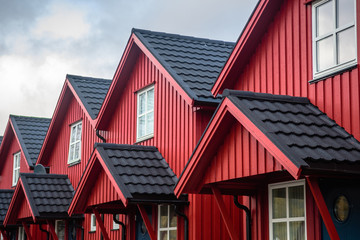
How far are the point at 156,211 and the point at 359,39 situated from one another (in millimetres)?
8075

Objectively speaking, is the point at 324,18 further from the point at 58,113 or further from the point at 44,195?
the point at 58,113

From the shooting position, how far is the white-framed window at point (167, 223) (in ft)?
55.0

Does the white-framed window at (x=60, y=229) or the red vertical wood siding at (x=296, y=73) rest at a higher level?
the red vertical wood siding at (x=296, y=73)

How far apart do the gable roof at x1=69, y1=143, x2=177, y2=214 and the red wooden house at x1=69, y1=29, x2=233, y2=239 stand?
0.03 m

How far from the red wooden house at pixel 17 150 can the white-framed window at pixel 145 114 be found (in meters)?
9.58

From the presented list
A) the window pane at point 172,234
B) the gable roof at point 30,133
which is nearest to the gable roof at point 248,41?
the window pane at point 172,234

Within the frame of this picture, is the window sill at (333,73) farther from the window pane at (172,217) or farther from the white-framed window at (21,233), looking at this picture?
the white-framed window at (21,233)

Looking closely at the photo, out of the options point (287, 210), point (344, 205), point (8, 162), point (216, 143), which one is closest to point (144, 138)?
point (216, 143)

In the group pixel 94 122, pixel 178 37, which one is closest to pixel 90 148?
pixel 94 122

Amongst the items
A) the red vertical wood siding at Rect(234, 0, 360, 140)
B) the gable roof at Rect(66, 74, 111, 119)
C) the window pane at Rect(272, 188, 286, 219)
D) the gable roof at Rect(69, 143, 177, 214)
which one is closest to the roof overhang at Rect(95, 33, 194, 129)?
the gable roof at Rect(66, 74, 111, 119)

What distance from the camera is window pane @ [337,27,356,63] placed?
37.7ft

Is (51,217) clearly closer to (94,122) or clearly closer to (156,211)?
(94,122)

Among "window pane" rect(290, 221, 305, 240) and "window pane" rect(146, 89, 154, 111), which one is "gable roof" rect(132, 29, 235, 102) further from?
"window pane" rect(290, 221, 305, 240)

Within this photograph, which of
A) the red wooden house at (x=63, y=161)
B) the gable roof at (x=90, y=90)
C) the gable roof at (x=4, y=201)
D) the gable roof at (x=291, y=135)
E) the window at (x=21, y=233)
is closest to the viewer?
the gable roof at (x=291, y=135)
